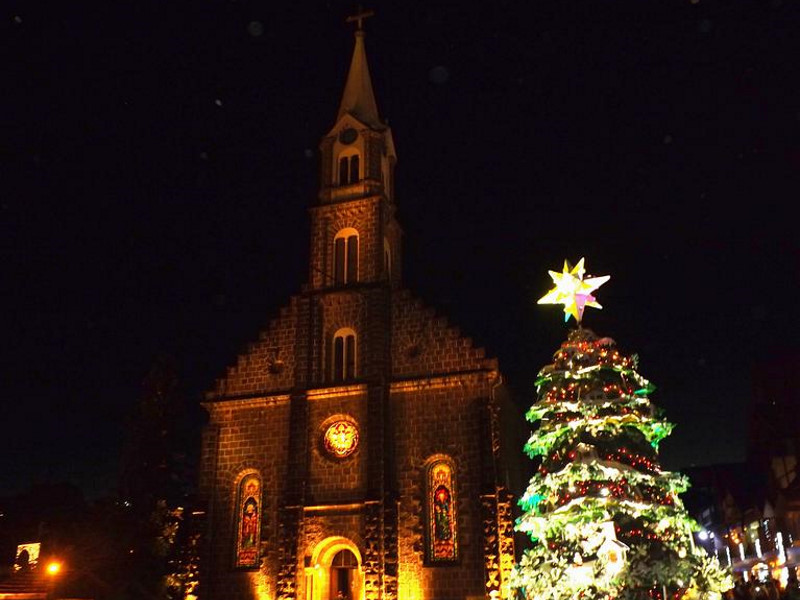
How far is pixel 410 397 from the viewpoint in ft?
102

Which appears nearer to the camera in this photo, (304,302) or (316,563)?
(316,563)

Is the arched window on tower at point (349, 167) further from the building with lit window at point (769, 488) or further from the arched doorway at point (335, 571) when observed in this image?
the building with lit window at point (769, 488)

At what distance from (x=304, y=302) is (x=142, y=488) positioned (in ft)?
40.9

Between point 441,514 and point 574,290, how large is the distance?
1105cm

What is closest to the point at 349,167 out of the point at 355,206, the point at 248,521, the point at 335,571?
the point at 355,206

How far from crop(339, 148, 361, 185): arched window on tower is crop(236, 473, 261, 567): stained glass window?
14311mm

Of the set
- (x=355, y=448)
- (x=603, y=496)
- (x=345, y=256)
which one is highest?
(x=345, y=256)

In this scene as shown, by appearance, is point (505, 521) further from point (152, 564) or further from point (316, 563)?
point (152, 564)

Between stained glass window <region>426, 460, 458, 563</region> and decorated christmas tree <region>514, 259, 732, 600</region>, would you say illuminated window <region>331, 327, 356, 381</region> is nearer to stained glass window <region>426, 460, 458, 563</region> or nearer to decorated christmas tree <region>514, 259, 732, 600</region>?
stained glass window <region>426, 460, 458, 563</region>

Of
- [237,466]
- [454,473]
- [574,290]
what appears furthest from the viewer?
[237,466]

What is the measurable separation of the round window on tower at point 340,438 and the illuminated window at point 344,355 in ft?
6.46

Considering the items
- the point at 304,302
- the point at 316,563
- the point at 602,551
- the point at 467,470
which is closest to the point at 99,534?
the point at 316,563

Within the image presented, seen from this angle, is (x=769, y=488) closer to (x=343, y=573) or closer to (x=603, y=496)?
(x=343, y=573)

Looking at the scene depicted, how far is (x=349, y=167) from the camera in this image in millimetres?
36656
